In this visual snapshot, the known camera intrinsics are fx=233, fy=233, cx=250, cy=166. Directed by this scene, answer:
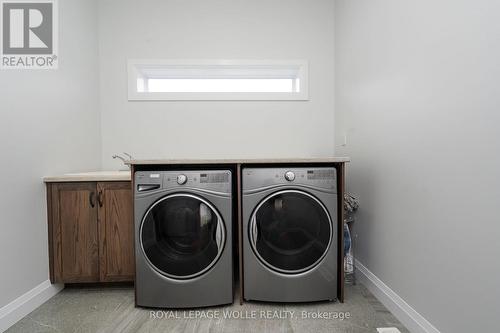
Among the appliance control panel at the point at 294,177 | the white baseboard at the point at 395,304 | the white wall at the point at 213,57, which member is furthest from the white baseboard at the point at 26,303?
the white baseboard at the point at 395,304

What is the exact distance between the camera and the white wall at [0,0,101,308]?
4.61 feet

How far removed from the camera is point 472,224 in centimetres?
97

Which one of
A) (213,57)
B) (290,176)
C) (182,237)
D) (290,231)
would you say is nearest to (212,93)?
(213,57)

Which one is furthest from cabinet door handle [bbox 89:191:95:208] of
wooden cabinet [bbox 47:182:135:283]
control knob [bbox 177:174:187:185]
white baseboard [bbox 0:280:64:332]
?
control knob [bbox 177:174:187:185]

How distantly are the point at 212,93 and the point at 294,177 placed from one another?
1.37 metres

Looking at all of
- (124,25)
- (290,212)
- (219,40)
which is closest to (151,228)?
(290,212)

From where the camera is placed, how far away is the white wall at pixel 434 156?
92 centimetres

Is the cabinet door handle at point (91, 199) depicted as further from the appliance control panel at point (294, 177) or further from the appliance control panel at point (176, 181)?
the appliance control panel at point (294, 177)

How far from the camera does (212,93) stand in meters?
2.37

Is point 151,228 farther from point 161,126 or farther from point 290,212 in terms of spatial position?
point 161,126

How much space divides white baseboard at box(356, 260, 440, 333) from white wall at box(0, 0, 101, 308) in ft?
7.64

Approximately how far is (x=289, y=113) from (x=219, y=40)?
1.03 meters

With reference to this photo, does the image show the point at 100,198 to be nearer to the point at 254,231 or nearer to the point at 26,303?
the point at 26,303

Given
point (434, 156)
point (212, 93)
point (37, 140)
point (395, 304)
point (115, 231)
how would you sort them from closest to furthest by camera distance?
point (434, 156) < point (395, 304) < point (37, 140) < point (115, 231) < point (212, 93)
